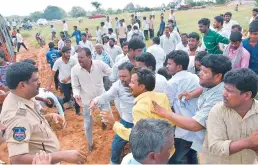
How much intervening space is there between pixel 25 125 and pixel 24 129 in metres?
0.03

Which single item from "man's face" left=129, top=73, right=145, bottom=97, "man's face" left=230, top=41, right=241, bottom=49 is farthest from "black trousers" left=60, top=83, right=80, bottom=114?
"man's face" left=129, top=73, right=145, bottom=97

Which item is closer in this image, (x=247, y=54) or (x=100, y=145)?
(x=247, y=54)

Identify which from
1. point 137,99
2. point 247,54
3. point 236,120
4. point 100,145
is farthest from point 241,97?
point 100,145

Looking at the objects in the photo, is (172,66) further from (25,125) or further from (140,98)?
(25,125)

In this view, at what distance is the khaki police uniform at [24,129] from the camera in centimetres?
228

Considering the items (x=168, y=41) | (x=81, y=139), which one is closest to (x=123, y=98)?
(x=81, y=139)

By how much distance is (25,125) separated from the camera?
233 cm

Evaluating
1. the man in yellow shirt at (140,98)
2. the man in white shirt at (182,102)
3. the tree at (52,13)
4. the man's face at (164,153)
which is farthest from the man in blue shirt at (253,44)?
the tree at (52,13)

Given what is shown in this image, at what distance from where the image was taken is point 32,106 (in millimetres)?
2627

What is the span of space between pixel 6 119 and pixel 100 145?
325 centimetres

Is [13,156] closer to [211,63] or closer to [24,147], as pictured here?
[24,147]

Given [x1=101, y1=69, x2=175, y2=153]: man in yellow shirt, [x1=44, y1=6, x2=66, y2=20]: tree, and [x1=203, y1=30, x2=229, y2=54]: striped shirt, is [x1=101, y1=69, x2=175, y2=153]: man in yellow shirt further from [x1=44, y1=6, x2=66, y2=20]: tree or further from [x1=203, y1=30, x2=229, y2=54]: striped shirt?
[x1=44, y1=6, x2=66, y2=20]: tree

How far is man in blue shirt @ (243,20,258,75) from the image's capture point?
468 cm

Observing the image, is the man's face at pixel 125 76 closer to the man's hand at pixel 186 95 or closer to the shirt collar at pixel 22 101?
the man's hand at pixel 186 95
